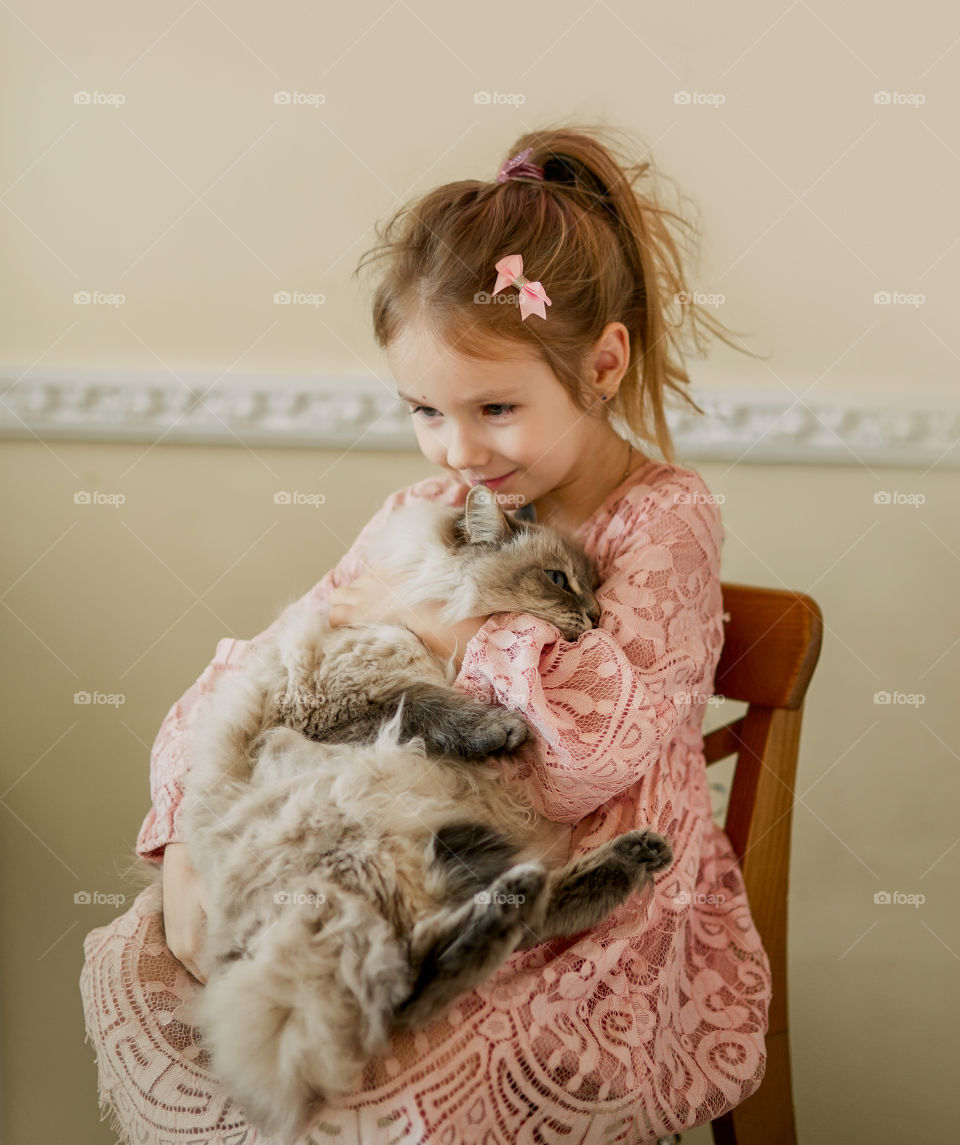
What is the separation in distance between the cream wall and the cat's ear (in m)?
0.49

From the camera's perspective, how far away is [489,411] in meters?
1.35

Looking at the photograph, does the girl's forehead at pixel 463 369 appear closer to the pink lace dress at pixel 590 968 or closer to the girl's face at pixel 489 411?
the girl's face at pixel 489 411

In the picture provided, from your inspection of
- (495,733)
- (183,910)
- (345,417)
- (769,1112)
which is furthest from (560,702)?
(345,417)

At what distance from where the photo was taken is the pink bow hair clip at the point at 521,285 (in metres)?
1.27

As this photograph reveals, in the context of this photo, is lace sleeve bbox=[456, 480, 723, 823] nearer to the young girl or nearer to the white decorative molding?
the young girl

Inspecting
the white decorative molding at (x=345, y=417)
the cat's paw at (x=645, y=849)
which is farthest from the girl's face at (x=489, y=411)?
the cat's paw at (x=645, y=849)

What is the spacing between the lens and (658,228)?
1.52 metres

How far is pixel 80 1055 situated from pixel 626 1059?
1.41 metres

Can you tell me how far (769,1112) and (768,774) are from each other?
0.49m

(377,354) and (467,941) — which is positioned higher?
(377,354)

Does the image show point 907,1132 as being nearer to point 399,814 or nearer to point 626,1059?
point 626,1059

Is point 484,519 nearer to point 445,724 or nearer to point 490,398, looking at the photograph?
point 490,398

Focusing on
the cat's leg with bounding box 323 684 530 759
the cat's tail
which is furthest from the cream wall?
the cat's tail

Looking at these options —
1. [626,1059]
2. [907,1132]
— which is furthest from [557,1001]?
[907,1132]
